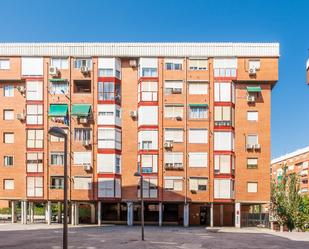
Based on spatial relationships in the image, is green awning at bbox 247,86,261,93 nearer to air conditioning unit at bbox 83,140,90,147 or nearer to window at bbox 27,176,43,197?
air conditioning unit at bbox 83,140,90,147

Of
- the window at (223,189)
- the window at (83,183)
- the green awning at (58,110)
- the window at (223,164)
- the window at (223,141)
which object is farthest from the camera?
the green awning at (58,110)

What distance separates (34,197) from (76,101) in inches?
516

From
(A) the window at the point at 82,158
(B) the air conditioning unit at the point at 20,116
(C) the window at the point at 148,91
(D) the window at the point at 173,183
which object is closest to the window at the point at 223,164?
Answer: (D) the window at the point at 173,183

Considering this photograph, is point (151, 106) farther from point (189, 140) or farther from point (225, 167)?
point (225, 167)

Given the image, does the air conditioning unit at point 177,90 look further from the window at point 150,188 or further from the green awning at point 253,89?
the window at point 150,188

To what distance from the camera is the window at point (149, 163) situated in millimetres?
48875

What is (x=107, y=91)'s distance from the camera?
162 feet

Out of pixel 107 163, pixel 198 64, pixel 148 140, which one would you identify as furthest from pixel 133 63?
pixel 107 163

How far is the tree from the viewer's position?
49.5m

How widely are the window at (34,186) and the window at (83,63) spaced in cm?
1496

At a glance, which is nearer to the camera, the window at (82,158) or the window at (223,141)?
the window at (223,141)

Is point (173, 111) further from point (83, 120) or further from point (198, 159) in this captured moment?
point (83, 120)

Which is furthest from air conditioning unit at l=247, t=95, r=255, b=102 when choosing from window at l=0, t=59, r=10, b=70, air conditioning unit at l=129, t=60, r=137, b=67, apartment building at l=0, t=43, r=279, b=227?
window at l=0, t=59, r=10, b=70

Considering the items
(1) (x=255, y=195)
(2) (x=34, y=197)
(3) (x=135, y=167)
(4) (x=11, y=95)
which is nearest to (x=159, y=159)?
(3) (x=135, y=167)
